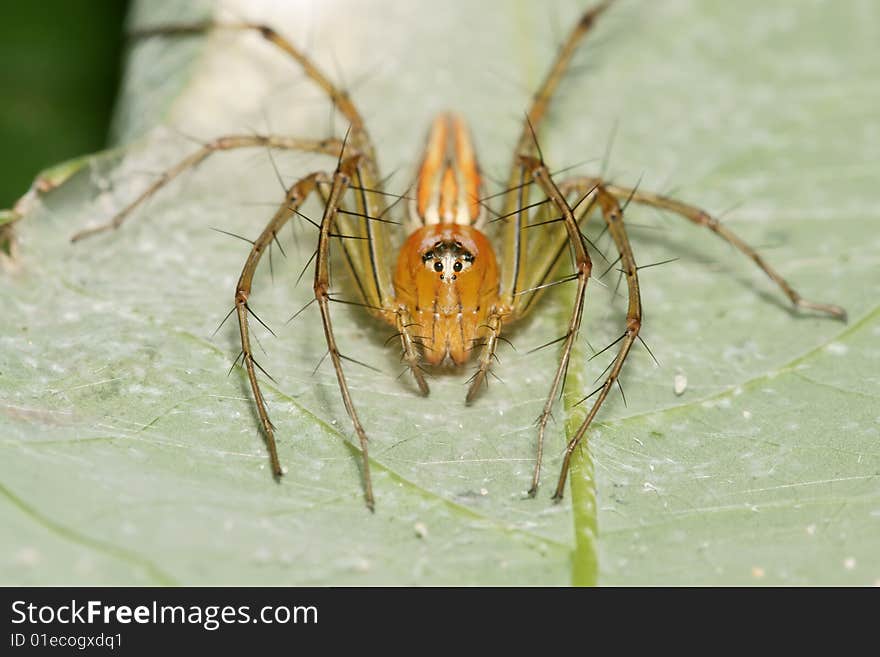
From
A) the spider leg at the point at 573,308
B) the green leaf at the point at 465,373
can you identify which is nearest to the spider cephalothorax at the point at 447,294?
the green leaf at the point at 465,373

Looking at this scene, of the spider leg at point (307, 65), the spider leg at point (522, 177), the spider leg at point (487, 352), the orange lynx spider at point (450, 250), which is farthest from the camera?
the spider leg at point (307, 65)

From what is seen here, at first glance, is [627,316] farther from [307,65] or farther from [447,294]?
A: [307,65]

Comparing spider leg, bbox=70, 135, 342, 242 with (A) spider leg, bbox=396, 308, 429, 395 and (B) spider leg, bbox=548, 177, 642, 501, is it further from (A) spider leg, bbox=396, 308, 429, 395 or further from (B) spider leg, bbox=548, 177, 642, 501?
(B) spider leg, bbox=548, 177, 642, 501

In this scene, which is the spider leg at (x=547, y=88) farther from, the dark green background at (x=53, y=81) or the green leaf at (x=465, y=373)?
the dark green background at (x=53, y=81)

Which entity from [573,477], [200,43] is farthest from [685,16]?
[573,477]

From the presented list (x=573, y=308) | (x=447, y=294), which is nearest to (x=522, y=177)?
(x=447, y=294)

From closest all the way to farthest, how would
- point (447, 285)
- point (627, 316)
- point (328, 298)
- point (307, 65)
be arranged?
1. point (328, 298)
2. point (627, 316)
3. point (447, 285)
4. point (307, 65)
